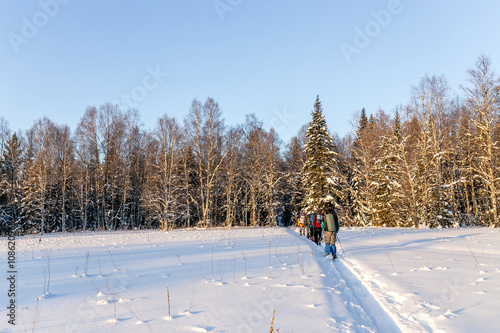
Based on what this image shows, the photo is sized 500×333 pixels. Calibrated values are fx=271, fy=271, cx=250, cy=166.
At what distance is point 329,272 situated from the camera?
760 cm

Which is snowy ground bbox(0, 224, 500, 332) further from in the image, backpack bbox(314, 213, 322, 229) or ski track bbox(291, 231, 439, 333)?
backpack bbox(314, 213, 322, 229)

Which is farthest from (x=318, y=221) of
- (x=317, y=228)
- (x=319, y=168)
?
(x=319, y=168)

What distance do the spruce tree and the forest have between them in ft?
1.17

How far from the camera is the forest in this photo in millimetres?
23703

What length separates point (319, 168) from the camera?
29422 millimetres

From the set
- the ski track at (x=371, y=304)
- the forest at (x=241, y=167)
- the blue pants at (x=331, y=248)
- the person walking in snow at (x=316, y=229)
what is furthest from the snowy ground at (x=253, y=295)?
the forest at (x=241, y=167)

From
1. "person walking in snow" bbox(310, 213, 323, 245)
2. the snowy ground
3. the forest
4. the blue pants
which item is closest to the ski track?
the snowy ground

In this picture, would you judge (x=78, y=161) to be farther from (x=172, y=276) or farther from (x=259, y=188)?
(x=172, y=276)

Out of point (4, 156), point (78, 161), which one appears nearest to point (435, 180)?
point (78, 161)

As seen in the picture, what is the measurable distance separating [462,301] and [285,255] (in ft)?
18.8

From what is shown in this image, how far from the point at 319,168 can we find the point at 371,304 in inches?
981

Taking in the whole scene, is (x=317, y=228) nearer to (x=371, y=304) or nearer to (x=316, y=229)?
(x=316, y=229)

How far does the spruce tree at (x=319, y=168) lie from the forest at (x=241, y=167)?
36 cm

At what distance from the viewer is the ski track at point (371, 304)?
4.15 m
